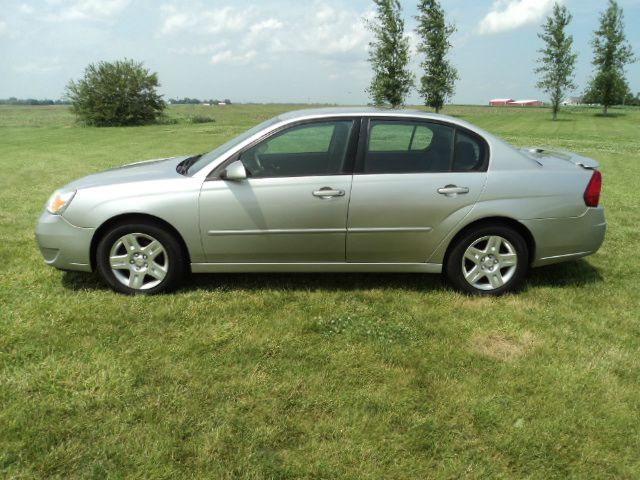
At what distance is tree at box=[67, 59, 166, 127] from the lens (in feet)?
133

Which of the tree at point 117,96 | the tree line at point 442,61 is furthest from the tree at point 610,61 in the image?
the tree at point 117,96

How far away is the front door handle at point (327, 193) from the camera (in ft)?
14.1

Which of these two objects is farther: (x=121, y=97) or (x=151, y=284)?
(x=121, y=97)

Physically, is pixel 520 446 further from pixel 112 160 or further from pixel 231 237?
pixel 112 160

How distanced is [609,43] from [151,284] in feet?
Answer: 199

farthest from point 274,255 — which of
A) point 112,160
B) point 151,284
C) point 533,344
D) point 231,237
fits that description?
point 112,160

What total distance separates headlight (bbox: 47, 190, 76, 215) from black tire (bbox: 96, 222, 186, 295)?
425 millimetres

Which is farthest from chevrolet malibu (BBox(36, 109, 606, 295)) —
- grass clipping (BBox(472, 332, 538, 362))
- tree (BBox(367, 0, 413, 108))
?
tree (BBox(367, 0, 413, 108))

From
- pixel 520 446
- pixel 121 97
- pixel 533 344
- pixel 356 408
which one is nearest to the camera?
pixel 520 446

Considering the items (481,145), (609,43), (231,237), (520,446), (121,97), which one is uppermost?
(609,43)

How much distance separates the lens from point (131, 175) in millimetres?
4609

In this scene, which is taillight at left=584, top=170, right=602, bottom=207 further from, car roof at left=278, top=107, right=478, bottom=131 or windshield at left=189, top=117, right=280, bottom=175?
windshield at left=189, top=117, right=280, bottom=175

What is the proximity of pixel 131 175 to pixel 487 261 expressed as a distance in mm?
3216

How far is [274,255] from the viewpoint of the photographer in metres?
4.45
